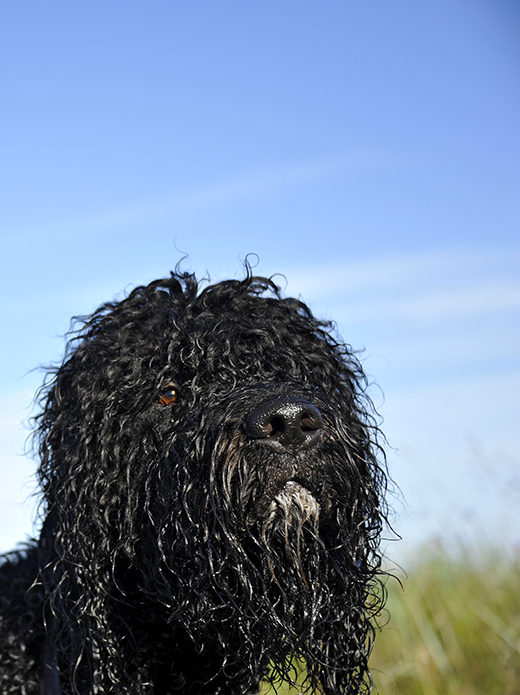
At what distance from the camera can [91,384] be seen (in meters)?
3.38

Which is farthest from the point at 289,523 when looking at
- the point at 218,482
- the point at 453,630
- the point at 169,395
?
the point at 453,630

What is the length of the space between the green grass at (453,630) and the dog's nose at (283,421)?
2.77 meters

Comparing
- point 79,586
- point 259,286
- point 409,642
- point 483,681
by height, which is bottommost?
point 483,681

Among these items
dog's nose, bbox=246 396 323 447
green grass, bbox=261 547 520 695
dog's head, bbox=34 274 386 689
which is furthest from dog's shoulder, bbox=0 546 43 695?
green grass, bbox=261 547 520 695

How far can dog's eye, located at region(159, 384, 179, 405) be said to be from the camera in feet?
10.6

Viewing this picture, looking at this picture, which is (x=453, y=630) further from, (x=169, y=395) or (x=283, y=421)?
(x=283, y=421)

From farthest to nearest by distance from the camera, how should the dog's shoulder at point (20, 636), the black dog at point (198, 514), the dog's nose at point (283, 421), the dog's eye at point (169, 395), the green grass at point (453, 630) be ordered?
the green grass at point (453, 630), the dog's shoulder at point (20, 636), the dog's eye at point (169, 395), the black dog at point (198, 514), the dog's nose at point (283, 421)

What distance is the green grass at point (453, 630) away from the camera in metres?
5.10

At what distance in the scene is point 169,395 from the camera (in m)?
3.24

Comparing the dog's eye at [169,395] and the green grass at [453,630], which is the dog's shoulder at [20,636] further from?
the green grass at [453,630]

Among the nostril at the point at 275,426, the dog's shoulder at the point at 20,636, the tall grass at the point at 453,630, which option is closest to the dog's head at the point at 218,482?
the nostril at the point at 275,426

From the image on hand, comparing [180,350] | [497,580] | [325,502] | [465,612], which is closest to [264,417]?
[325,502]

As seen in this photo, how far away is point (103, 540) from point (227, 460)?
0.81 m

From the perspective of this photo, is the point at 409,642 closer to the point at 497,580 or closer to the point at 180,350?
the point at 497,580
